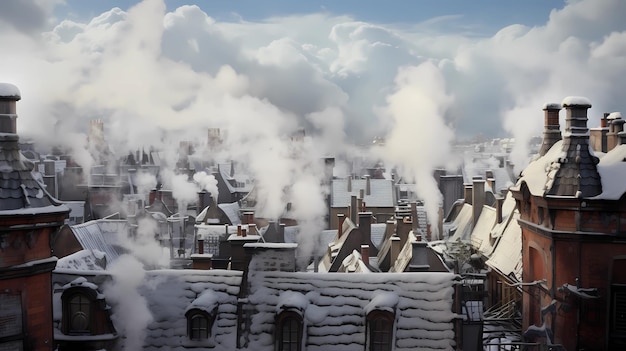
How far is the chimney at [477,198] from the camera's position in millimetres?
44281

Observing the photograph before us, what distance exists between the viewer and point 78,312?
19062 millimetres

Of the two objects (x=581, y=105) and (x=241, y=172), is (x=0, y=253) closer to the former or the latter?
(x=581, y=105)

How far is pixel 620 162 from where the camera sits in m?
18.3

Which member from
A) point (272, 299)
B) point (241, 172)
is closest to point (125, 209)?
point (272, 299)

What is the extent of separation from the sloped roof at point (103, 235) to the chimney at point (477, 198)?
23.6m

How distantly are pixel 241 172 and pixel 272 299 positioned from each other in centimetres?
8801

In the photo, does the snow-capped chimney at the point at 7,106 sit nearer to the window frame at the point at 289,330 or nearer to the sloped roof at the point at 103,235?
the window frame at the point at 289,330

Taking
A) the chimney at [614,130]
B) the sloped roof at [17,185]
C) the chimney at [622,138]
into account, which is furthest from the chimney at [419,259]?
the sloped roof at [17,185]

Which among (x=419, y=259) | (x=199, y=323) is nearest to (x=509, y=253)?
(x=419, y=259)

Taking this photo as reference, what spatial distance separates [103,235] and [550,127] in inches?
1050

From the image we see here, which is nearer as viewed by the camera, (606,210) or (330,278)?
(606,210)

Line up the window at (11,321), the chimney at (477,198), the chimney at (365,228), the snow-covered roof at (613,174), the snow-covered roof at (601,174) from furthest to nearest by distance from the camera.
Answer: the chimney at (477,198)
the chimney at (365,228)
the snow-covered roof at (601,174)
the snow-covered roof at (613,174)
the window at (11,321)

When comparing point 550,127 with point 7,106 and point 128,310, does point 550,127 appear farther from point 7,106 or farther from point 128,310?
point 7,106

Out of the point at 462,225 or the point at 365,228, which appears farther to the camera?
the point at 462,225
